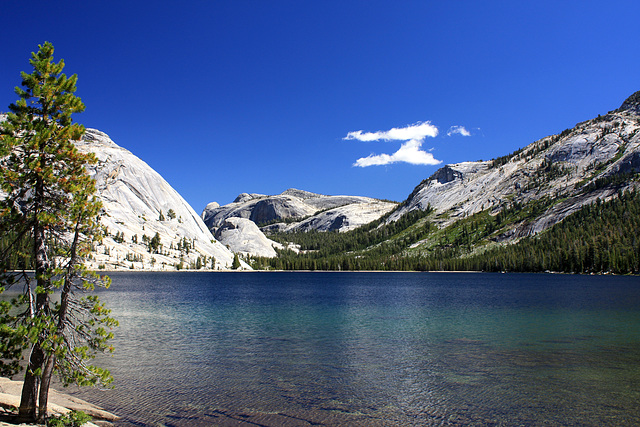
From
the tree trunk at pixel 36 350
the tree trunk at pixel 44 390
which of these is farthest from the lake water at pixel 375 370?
the tree trunk at pixel 36 350

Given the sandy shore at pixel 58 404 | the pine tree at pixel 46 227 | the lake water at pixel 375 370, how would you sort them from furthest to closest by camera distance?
the lake water at pixel 375 370 < the sandy shore at pixel 58 404 < the pine tree at pixel 46 227

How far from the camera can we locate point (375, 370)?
25.9 metres

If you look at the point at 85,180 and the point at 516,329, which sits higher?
the point at 85,180

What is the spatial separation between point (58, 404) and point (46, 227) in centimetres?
938

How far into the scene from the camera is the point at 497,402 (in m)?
20.1

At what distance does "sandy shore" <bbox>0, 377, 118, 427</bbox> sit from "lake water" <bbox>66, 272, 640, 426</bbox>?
97 centimetres

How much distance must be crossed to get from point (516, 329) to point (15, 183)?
44.2 m

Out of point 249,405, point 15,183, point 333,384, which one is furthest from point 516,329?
point 15,183

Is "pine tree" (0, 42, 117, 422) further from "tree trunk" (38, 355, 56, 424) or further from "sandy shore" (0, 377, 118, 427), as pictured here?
"sandy shore" (0, 377, 118, 427)

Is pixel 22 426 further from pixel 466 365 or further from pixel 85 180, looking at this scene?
pixel 466 365

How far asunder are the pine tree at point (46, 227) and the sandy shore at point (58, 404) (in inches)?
70.2

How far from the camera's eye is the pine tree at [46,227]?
13547 millimetres

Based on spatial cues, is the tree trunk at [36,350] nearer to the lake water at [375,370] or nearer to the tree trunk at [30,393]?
the tree trunk at [30,393]

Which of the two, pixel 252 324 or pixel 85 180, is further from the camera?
pixel 252 324
